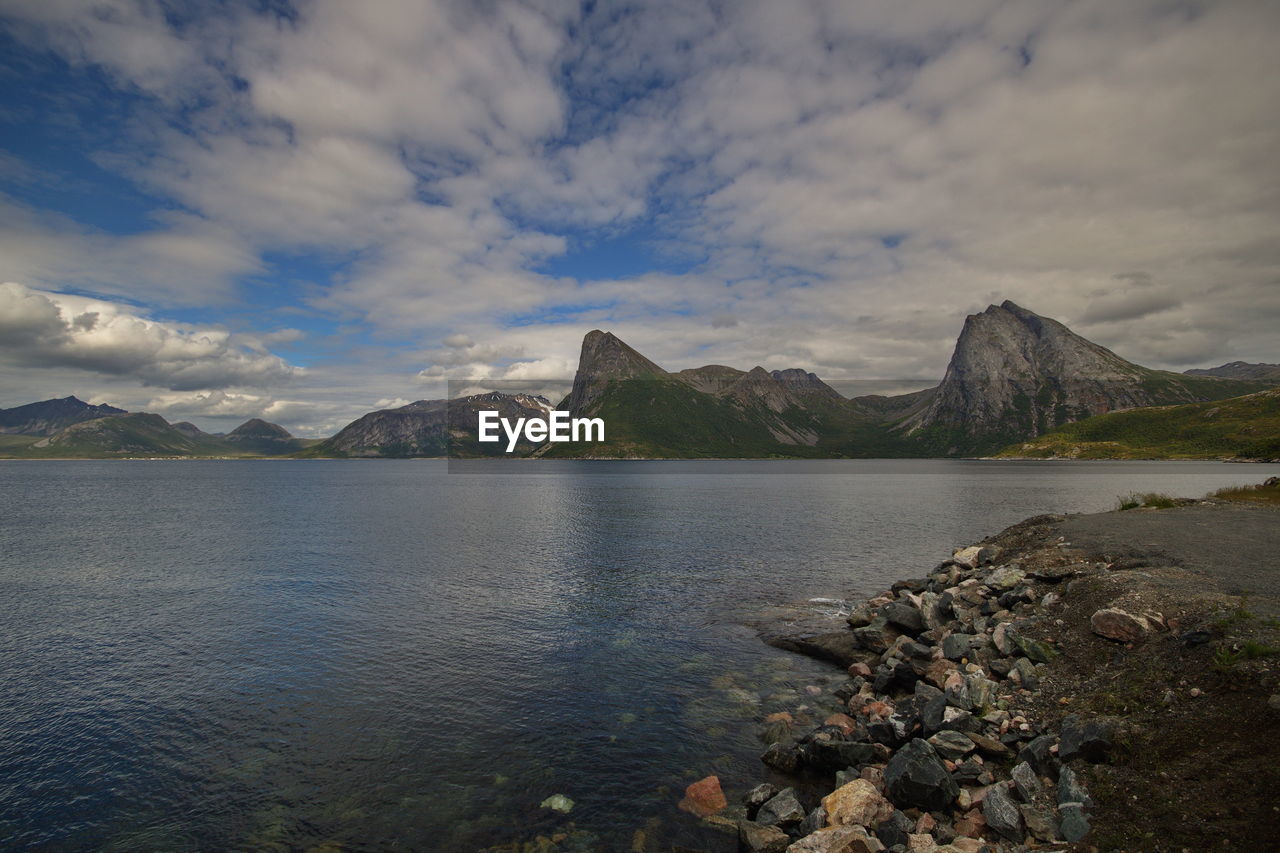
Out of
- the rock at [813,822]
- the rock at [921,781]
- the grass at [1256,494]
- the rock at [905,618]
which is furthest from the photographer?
the grass at [1256,494]

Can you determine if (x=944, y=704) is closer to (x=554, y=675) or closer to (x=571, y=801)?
(x=571, y=801)

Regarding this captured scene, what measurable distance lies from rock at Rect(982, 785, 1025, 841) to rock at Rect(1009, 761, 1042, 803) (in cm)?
33

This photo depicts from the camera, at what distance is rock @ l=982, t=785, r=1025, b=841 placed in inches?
579

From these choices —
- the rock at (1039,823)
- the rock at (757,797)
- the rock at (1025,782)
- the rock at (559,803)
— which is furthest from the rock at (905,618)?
the rock at (559,803)

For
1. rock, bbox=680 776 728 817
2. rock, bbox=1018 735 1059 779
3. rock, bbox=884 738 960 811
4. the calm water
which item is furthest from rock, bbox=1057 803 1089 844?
rock, bbox=680 776 728 817

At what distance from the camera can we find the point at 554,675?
101 feet

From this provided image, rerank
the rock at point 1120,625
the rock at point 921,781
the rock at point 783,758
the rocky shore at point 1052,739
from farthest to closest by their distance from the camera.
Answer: the rock at point 783,758 < the rock at point 1120,625 < the rock at point 921,781 < the rocky shore at point 1052,739

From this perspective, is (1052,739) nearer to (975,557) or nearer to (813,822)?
(813,822)

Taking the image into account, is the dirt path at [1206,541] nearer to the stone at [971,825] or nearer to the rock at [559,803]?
the stone at [971,825]

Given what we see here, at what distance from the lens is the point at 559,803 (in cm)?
1938

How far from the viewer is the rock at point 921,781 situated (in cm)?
1659

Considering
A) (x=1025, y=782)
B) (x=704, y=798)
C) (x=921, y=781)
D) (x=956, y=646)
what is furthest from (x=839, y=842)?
(x=956, y=646)

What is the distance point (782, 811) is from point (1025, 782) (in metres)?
6.67

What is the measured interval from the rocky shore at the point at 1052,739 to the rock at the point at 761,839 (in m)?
0.04
